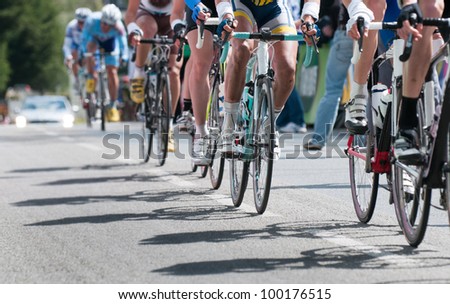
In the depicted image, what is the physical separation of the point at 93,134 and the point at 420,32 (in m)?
15.5

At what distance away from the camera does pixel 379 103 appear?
7254mm

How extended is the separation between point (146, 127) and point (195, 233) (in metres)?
5.73

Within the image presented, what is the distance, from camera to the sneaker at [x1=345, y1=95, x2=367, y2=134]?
7.56m

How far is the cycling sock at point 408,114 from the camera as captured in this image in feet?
21.0

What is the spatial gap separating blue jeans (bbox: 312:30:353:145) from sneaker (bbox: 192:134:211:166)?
3.75 metres

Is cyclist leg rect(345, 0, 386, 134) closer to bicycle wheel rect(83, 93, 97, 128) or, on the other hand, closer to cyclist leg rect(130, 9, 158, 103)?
cyclist leg rect(130, 9, 158, 103)

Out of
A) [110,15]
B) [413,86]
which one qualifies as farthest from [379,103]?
[110,15]

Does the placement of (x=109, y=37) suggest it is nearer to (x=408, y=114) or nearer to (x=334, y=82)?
(x=334, y=82)

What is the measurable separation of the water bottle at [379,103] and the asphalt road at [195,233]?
2.12 feet

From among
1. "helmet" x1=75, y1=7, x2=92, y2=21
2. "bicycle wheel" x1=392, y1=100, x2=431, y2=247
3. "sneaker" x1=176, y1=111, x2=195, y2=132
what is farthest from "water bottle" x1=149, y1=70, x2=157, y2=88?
"helmet" x1=75, y1=7, x2=92, y2=21

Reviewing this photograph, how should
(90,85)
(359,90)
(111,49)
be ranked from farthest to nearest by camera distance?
(90,85) < (111,49) < (359,90)

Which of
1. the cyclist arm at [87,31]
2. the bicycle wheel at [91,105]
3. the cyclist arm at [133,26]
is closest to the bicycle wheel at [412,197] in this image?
the cyclist arm at [133,26]

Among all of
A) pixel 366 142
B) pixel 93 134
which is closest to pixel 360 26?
pixel 366 142
